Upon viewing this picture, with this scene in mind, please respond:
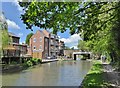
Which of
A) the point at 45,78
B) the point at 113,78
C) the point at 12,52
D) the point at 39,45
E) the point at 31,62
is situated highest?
the point at 39,45

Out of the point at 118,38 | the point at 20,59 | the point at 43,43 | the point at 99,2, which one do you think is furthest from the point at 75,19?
the point at 43,43

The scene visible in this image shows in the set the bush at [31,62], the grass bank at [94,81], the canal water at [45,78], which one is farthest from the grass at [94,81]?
the bush at [31,62]

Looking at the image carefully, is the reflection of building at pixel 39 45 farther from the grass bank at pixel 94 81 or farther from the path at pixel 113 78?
the grass bank at pixel 94 81

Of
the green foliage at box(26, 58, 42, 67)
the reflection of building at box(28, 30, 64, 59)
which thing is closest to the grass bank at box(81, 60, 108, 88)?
the green foliage at box(26, 58, 42, 67)

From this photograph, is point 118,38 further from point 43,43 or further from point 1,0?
point 43,43

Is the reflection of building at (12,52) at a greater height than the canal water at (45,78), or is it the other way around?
the reflection of building at (12,52)

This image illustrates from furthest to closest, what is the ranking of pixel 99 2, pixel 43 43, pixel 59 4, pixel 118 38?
pixel 43 43 → pixel 118 38 → pixel 99 2 → pixel 59 4

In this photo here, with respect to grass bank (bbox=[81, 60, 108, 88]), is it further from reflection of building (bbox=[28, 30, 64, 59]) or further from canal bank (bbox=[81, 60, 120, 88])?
reflection of building (bbox=[28, 30, 64, 59])

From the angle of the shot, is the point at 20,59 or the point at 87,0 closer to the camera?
the point at 87,0

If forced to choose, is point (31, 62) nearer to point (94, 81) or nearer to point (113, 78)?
point (113, 78)

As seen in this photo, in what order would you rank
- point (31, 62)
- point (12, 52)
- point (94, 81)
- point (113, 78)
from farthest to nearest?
point (12, 52), point (31, 62), point (113, 78), point (94, 81)

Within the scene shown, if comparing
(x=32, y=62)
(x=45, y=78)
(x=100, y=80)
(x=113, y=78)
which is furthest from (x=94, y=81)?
(x=32, y=62)

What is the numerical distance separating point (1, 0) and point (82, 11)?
8.26 ft

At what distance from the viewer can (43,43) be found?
3103 inches
